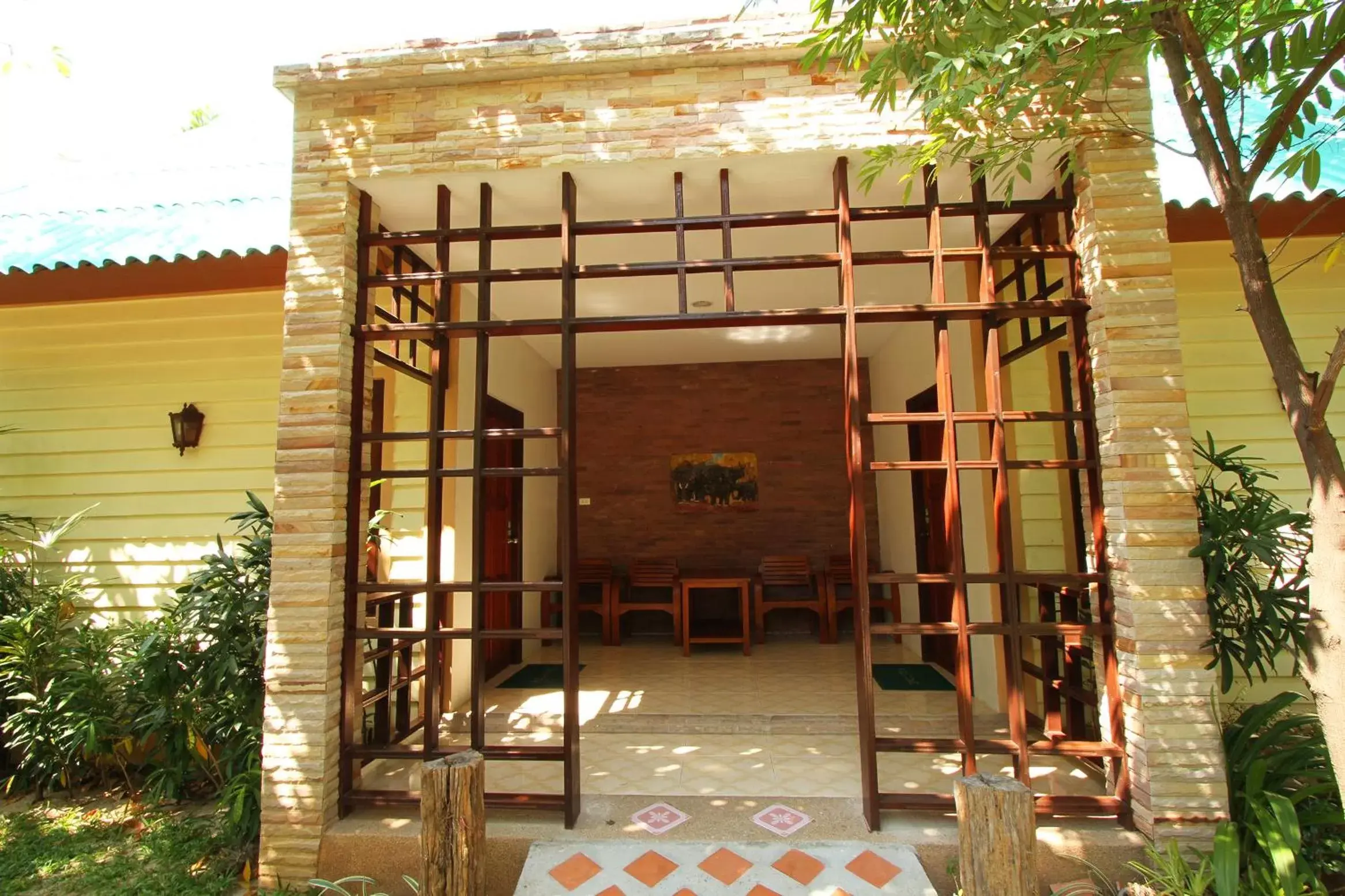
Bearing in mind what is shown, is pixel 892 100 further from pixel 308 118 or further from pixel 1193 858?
pixel 1193 858

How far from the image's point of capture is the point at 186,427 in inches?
173

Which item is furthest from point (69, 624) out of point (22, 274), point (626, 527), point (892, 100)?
point (892, 100)

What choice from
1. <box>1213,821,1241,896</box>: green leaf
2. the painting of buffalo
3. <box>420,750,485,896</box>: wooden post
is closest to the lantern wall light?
<box>420,750,485,896</box>: wooden post

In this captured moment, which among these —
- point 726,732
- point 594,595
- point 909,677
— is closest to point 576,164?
point 726,732

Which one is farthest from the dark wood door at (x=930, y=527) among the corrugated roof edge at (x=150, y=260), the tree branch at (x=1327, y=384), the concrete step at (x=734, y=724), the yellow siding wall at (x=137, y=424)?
the yellow siding wall at (x=137, y=424)

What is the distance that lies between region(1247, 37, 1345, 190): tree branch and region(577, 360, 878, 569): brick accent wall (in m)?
5.56

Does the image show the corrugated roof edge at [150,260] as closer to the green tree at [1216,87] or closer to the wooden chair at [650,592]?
the green tree at [1216,87]

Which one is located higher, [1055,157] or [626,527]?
[1055,157]

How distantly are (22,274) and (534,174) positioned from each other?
354cm

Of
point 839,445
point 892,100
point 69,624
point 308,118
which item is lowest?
point 69,624

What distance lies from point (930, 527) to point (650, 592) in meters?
3.35

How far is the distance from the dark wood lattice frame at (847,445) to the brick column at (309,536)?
99 millimetres

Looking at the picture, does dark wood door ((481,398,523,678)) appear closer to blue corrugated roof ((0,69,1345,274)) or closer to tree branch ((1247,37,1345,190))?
blue corrugated roof ((0,69,1345,274))

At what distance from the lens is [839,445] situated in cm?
768
